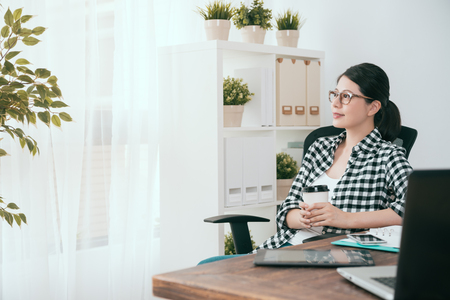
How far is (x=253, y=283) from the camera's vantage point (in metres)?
0.96

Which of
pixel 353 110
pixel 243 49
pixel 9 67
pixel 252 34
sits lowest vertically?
pixel 353 110

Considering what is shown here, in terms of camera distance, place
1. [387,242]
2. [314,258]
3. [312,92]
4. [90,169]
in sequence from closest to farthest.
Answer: [314,258]
[387,242]
[90,169]
[312,92]

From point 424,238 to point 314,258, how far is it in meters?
0.42

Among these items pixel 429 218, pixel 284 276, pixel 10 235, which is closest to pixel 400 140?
pixel 284 276

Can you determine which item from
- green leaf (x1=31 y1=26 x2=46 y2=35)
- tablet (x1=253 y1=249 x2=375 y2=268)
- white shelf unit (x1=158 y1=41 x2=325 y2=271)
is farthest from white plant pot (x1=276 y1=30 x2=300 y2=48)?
tablet (x1=253 y1=249 x2=375 y2=268)

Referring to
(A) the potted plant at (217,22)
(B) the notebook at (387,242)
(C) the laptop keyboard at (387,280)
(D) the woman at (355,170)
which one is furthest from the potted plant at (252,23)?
(C) the laptop keyboard at (387,280)

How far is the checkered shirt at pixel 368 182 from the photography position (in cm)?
190

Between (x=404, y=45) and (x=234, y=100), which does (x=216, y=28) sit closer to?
(x=234, y=100)

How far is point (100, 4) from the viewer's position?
259cm

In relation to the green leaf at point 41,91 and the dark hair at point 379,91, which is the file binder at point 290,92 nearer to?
the dark hair at point 379,91

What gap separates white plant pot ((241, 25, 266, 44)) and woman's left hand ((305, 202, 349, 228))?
4.50 feet

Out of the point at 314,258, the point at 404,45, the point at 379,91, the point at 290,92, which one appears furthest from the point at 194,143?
the point at 314,258

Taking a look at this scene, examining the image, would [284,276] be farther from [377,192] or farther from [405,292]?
[377,192]

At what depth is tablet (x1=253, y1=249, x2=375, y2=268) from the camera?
1091 mm
